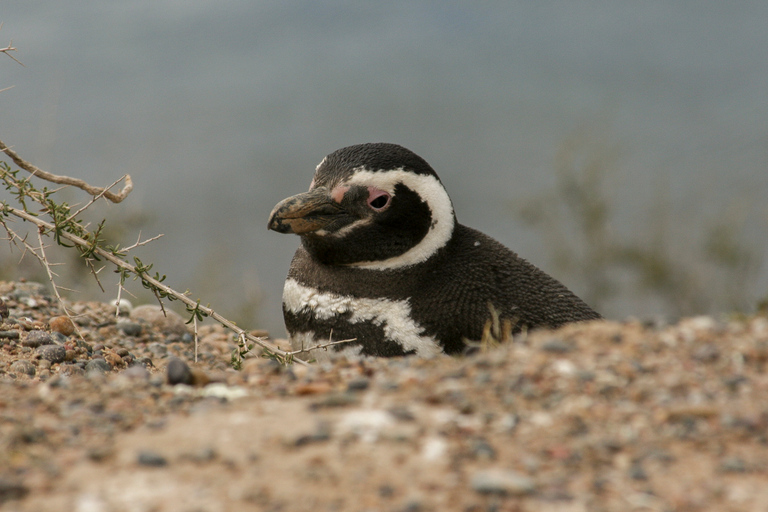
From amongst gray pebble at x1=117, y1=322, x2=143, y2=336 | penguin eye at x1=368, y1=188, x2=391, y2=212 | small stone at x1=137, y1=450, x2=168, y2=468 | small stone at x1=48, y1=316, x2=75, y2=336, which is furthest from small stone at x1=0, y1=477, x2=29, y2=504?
gray pebble at x1=117, y1=322, x2=143, y2=336

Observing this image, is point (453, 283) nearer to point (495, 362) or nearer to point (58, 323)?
point (495, 362)

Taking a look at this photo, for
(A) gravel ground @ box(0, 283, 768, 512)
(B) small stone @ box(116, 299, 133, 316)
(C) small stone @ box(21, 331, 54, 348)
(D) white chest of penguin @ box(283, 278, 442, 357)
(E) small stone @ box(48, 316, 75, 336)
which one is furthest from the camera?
(B) small stone @ box(116, 299, 133, 316)

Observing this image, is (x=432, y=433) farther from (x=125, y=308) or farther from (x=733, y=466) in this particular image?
(x=125, y=308)

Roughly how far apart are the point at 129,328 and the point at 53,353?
4.04ft

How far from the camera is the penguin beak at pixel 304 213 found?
416 cm

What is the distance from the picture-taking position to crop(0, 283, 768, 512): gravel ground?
1942mm

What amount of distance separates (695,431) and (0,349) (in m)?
3.90

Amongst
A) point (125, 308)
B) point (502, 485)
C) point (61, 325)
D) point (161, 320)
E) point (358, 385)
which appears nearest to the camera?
point (502, 485)

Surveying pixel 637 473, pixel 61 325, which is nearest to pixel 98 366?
pixel 61 325

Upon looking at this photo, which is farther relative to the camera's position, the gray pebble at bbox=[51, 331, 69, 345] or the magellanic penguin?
the gray pebble at bbox=[51, 331, 69, 345]

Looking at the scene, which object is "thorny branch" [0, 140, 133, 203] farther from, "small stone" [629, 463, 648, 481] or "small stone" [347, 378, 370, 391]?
"small stone" [629, 463, 648, 481]

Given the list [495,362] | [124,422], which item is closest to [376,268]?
[495,362]

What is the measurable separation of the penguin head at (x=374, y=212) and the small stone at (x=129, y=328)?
2198 millimetres

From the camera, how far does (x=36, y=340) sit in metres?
4.80
